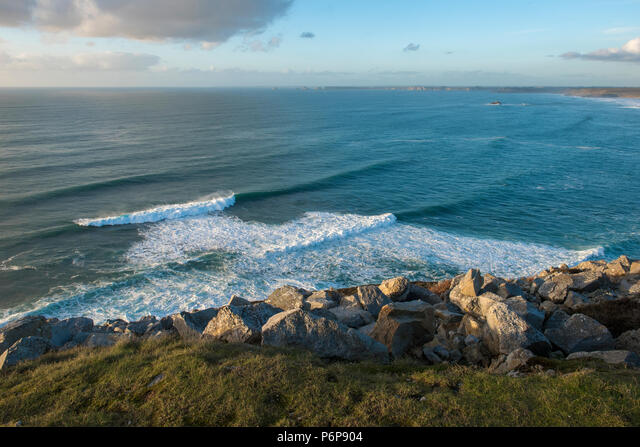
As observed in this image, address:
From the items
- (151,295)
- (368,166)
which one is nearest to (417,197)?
(368,166)

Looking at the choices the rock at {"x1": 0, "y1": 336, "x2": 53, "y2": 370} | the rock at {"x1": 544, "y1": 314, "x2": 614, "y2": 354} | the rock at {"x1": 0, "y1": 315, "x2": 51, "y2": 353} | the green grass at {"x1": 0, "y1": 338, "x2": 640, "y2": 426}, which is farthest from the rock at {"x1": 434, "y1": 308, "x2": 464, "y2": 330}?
the rock at {"x1": 0, "y1": 315, "x2": 51, "y2": 353}

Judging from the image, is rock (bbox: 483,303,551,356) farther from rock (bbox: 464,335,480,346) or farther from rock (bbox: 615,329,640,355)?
rock (bbox: 615,329,640,355)

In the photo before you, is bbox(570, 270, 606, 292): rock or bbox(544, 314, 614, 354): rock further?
bbox(570, 270, 606, 292): rock

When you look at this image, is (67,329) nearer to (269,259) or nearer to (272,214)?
(269,259)

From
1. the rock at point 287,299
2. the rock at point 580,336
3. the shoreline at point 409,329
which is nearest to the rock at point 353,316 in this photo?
the shoreline at point 409,329

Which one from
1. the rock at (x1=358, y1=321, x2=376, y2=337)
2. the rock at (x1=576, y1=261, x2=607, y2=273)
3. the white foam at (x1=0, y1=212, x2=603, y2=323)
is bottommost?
the white foam at (x1=0, y1=212, x2=603, y2=323)

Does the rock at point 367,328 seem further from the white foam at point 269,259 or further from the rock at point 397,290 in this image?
the white foam at point 269,259
